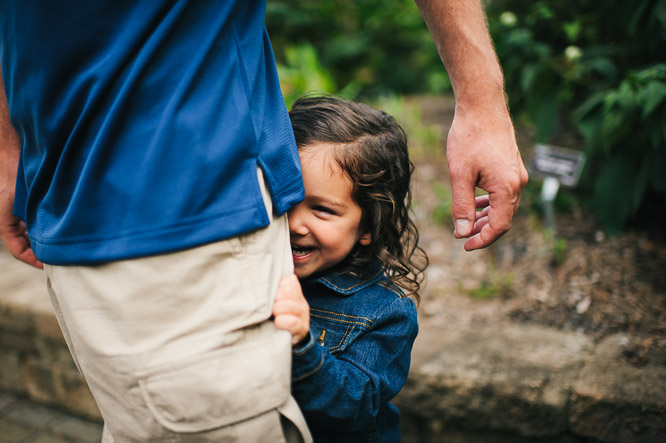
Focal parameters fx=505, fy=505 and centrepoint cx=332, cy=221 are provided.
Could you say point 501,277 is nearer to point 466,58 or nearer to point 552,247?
point 552,247

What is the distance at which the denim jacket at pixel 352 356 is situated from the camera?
3.30 feet

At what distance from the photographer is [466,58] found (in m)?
1.05

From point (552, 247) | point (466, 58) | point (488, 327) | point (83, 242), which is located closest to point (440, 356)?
point (488, 327)

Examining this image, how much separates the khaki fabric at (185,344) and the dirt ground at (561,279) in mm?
1552

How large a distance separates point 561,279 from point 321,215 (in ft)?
5.64

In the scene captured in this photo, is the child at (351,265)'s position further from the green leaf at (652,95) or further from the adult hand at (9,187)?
the green leaf at (652,95)

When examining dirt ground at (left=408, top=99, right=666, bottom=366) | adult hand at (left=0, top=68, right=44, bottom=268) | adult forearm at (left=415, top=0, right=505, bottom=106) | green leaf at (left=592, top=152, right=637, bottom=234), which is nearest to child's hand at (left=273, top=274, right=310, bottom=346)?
adult forearm at (left=415, top=0, right=505, bottom=106)

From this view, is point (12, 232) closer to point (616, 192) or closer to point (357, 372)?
point (357, 372)

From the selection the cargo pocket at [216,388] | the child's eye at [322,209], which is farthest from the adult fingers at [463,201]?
the cargo pocket at [216,388]

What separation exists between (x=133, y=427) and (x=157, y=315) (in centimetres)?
20

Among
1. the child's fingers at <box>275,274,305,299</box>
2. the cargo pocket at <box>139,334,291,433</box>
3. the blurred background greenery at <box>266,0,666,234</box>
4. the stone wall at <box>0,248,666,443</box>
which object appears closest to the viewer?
the cargo pocket at <box>139,334,291,433</box>

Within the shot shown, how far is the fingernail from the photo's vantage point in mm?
1128

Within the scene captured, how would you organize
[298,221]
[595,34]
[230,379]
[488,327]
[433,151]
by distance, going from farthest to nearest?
[433,151], [595,34], [488,327], [298,221], [230,379]

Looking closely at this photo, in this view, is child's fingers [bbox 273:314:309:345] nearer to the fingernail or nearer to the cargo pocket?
the cargo pocket
